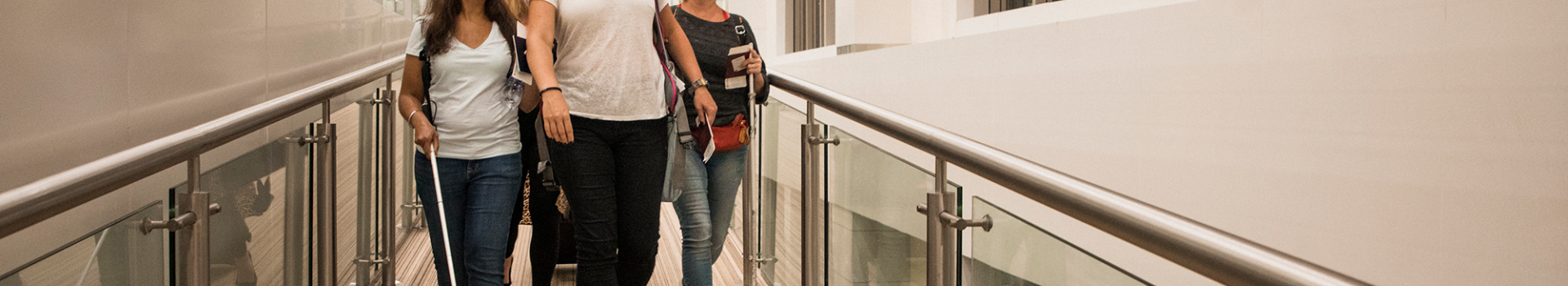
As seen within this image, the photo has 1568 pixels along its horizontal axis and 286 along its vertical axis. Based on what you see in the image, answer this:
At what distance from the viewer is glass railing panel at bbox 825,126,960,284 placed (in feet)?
6.59

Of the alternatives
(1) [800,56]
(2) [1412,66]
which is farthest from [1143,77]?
(1) [800,56]

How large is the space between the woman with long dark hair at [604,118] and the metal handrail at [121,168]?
1.83 feet

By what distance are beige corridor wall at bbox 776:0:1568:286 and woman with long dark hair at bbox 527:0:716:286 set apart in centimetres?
57

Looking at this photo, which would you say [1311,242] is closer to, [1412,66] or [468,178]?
[1412,66]

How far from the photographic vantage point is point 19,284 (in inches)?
52.7

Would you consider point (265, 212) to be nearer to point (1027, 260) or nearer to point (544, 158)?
point (544, 158)

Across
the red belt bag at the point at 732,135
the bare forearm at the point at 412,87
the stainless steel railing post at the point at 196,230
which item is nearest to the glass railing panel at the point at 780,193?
the red belt bag at the point at 732,135

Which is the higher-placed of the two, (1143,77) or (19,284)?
(1143,77)

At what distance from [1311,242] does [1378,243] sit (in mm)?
208

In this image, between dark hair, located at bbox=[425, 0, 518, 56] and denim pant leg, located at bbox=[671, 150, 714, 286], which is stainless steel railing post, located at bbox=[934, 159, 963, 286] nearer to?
denim pant leg, located at bbox=[671, 150, 714, 286]

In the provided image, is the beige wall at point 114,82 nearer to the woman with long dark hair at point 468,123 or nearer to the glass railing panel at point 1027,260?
the woman with long dark hair at point 468,123

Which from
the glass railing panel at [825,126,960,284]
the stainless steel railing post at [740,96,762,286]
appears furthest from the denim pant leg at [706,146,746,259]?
the stainless steel railing post at [740,96,762,286]

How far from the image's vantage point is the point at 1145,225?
112 cm

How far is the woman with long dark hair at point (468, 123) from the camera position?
2789 mm
